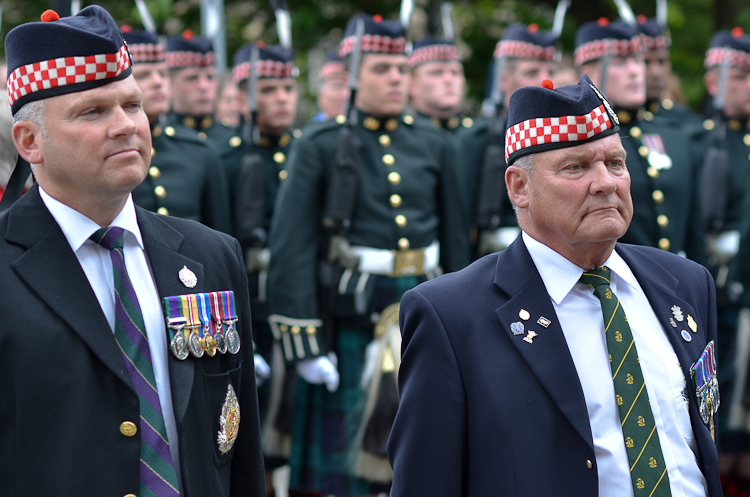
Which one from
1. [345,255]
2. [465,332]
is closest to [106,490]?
[465,332]

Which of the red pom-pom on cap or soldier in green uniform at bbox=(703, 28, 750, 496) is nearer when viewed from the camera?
the red pom-pom on cap

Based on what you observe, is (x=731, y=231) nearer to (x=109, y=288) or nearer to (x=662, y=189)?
(x=662, y=189)

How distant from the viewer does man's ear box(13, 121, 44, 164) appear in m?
2.54

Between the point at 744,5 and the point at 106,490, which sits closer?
the point at 106,490

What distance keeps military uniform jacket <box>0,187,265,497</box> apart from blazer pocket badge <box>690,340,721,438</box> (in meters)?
1.29

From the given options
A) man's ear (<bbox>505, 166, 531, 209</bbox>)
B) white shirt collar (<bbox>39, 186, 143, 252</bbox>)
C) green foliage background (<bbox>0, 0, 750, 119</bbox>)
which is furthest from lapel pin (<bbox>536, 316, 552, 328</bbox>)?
green foliage background (<bbox>0, 0, 750, 119</bbox>)

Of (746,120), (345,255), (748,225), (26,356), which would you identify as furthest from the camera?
(746,120)

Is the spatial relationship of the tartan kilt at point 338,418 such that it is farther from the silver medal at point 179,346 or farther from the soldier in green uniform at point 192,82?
the silver medal at point 179,346

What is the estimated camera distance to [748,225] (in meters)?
5.77

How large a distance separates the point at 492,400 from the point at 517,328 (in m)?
0.21

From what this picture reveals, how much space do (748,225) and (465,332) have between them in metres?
3.72

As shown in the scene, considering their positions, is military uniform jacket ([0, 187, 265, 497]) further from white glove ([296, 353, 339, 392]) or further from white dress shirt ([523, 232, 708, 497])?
white glove ([296, 353, 339, 392])

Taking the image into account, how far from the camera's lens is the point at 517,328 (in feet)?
8.55

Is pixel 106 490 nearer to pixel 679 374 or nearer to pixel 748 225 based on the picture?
pixel 679 374
